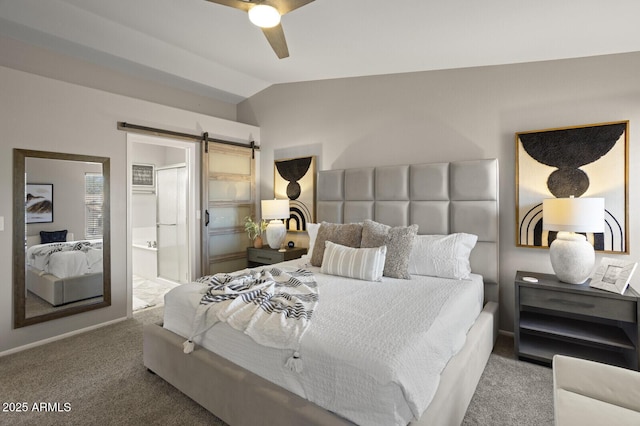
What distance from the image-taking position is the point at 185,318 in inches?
84.4

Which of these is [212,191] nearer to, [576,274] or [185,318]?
[185,318]

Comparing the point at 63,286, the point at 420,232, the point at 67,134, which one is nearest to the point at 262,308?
the point at 420,232

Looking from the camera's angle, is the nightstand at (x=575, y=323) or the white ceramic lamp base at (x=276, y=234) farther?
the white ceramic lamp base at (x=276, y=234)

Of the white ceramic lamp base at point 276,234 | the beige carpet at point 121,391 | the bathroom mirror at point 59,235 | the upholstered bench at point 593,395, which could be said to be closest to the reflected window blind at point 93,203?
the bathroom mirror at point 59,235

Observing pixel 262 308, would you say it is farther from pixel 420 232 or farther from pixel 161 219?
pixel 161 219

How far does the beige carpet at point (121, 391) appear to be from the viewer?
6.36 ft

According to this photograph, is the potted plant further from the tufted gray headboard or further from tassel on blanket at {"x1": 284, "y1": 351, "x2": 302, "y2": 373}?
tassel on blanket at {"x1": 284, "y1": 351, "x2": 302, "y2": 373}

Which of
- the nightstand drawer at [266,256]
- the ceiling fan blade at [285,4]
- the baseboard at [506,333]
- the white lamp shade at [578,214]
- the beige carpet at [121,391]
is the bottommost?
the beige carpet at [121,391]

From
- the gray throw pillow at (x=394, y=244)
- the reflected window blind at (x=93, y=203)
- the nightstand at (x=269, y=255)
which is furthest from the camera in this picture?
the nightstand at (x=269, y=255)

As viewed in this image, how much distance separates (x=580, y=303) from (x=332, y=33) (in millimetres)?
2861

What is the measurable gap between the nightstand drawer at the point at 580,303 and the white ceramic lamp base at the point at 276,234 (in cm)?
274

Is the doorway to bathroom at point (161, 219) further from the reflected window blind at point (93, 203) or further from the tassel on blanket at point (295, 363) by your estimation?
the tassel on blanket at point (295, 363)

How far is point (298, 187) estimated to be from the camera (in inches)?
174

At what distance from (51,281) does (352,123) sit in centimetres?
358
